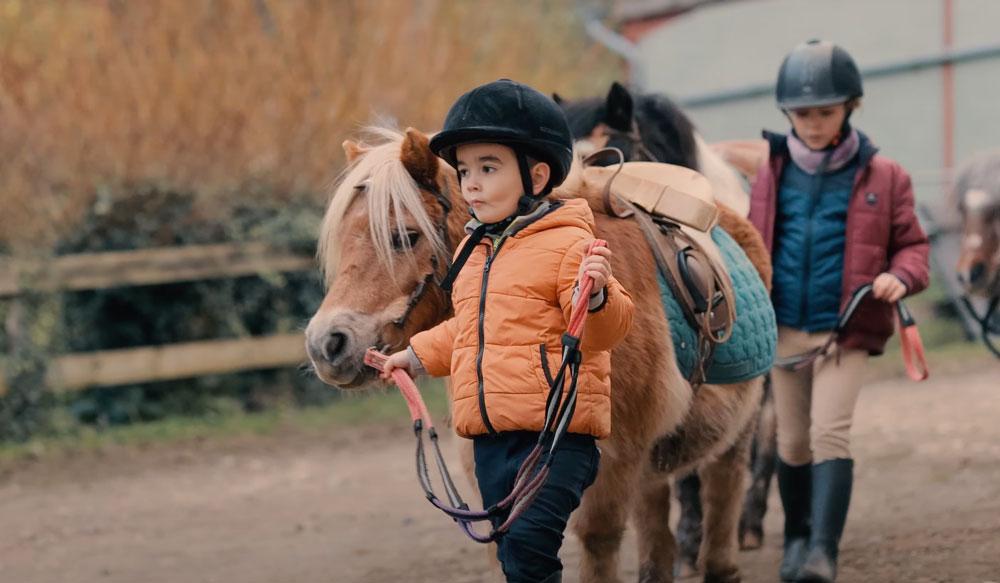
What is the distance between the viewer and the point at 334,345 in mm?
3404

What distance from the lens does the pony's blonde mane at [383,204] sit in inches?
140

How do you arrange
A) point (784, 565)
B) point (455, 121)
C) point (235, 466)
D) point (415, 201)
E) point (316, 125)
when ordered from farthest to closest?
point (316, 125), point (235, 466), point (784, 565), point (415, 201), point (455, 121)

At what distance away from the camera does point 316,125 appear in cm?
1165

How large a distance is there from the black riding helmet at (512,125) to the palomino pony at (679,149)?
2282 millimetres

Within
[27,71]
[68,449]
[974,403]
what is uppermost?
[27,71]

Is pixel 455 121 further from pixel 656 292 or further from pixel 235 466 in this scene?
pixel 235 466

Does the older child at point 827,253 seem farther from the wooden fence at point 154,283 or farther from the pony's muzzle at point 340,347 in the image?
the wooden fence at point 154,283

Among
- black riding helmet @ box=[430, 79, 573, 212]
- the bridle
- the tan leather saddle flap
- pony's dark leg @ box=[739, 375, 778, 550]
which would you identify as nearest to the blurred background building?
pony's dark leg @ box=[739, 375, 778, 550]

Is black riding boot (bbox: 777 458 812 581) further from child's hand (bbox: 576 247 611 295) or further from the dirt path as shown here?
child's hand (bbox: 576 247 611 295)

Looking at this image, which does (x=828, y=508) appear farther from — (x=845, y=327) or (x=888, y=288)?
(x=888, y=288)

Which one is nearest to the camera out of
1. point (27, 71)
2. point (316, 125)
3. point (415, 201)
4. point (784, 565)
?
point (415, 201)

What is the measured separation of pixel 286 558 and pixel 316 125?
6.37 metres

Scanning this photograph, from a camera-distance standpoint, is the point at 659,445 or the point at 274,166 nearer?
the point at 659,445

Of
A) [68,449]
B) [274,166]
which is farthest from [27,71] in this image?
[68,449]
